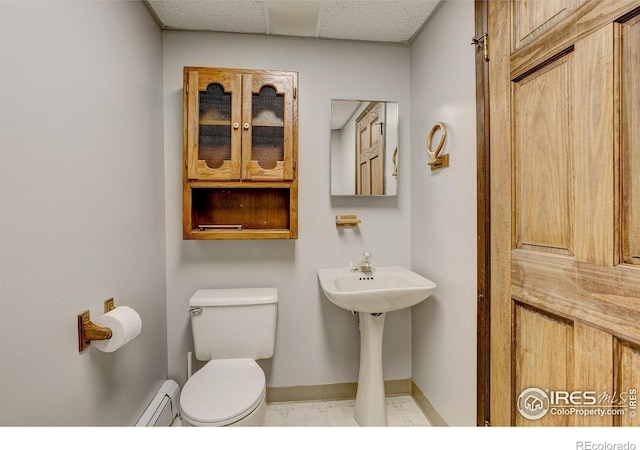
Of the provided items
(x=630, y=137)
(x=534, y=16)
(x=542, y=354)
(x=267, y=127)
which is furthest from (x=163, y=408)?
(x=534, y=16)

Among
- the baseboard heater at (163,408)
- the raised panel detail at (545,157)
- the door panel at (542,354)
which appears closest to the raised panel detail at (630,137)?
the raised panel detail at (545,157)

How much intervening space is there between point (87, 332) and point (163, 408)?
0.81 metres

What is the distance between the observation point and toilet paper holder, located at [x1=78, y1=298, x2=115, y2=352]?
1085mm

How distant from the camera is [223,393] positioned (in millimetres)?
1345

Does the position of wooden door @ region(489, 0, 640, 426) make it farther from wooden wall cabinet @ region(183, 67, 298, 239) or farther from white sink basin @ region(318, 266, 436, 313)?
wooden wall cabinet @ region(183, 67, 298, 239)

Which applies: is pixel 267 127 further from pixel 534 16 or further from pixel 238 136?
pixel 534 16

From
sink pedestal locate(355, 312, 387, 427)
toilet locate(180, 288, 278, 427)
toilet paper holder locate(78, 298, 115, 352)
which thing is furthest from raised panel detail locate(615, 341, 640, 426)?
toilet paper holder locate(78, 298, 115, 352)

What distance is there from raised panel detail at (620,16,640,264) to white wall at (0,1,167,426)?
155cm

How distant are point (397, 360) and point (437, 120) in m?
1.52

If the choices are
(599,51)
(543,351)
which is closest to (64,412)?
(543,351)

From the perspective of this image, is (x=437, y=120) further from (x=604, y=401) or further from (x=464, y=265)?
(x=604, y=401)

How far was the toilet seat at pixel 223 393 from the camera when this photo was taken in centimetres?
120

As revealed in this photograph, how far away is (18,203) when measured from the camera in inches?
32.7

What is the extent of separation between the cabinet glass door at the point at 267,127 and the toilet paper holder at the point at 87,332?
0.94m
